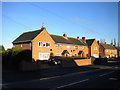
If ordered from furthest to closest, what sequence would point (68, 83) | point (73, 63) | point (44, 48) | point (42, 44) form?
point (44, 48), point (42, 44), point (73, 63), point (68, 83)

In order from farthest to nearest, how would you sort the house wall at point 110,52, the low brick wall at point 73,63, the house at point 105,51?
1. the house wall at point 110,52
2. the house at point 105,51
3. the low brick wall at point 73,63

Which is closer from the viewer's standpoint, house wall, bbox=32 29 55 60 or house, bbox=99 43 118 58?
house wall, bbox=32 29 55 60

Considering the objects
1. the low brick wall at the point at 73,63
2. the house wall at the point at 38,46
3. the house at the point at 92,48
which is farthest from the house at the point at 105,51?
the low brick wall at the point at 73,63

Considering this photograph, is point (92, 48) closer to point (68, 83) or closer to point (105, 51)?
point (105, 51)

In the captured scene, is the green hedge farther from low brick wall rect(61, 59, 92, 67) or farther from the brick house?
the brick house

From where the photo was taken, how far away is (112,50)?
78375mm

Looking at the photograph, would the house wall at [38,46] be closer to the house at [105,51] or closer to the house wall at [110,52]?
the house at [105,51]

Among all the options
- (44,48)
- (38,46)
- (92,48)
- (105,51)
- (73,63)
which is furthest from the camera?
(105,51)

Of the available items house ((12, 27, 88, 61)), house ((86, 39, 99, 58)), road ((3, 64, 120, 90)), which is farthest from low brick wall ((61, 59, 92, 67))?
house ((86, 39, 99, 58))

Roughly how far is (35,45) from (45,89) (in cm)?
2700

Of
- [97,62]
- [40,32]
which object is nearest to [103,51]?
[97,62]

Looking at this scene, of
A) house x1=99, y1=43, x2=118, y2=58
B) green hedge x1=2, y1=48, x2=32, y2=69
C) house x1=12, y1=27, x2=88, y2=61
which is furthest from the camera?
house x1=99, y1=43, x2=118, y2=58

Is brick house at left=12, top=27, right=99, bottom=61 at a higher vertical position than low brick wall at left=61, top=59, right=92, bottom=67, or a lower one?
higher

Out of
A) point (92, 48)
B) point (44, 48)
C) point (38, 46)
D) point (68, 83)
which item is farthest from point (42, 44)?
point (68, 83)
